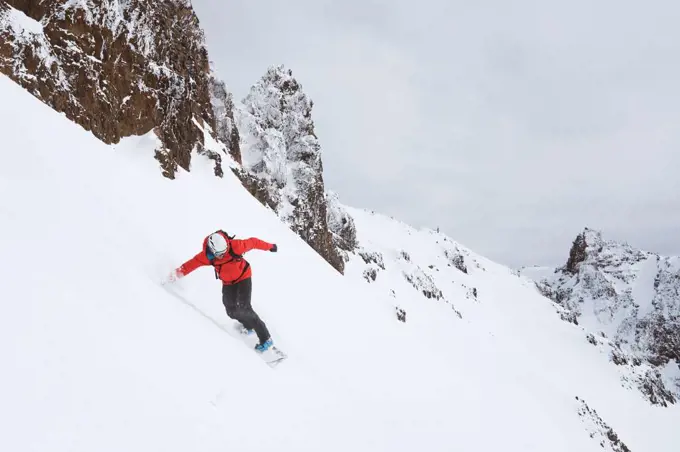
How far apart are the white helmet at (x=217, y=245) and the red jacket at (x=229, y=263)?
14 centimetres

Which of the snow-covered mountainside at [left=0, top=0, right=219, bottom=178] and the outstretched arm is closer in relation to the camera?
the outstretched arm

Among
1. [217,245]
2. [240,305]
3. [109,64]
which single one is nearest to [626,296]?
[240,305]

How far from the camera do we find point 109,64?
1360 cm

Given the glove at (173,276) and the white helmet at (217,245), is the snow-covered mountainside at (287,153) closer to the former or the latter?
the glove at (173,276)

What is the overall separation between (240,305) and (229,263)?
790mm

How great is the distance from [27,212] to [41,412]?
331cm

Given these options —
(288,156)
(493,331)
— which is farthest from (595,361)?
(288,156)

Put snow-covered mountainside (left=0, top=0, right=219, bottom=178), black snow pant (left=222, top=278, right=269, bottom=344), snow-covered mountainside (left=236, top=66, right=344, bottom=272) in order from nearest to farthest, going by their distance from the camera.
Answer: black snow pant (left=222, top=278, right=269, bottom=344), snow-covered mountainside (left=0, top=0, right=219, bottom=178), snow-covered mountainside (left=236, top=66, right=344, bottom=272)

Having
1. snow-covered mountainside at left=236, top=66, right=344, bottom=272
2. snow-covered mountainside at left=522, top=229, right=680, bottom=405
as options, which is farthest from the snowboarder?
snow-covered mountainside at left=522, top=229, right=680, bottom=405

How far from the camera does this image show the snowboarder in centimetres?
700

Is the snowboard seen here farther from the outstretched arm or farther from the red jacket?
the outstretched arm

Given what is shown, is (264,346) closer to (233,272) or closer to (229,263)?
(233,272)

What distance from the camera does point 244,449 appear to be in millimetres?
4578

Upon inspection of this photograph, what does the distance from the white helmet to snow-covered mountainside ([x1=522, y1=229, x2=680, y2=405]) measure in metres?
70.9
